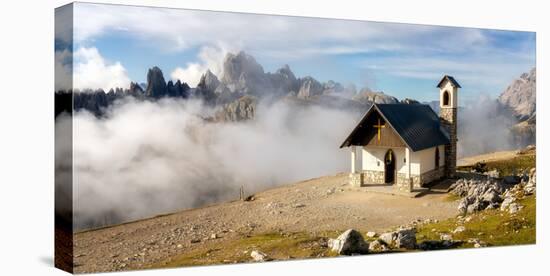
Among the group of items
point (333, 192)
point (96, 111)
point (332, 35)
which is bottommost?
point (333, 192)

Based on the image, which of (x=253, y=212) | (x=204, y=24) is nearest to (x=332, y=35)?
(x=204, y=24)

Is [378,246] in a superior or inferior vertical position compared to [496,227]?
inferior

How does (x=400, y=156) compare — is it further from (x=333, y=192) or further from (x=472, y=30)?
(x=472, y=30)

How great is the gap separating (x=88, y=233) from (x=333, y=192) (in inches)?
243

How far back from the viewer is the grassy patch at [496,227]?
1745cm

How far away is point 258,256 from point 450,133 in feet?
23.0

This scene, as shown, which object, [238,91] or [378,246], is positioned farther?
[378,246]

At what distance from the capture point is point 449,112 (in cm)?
1883

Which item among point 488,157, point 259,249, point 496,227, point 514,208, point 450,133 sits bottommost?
point 259,249

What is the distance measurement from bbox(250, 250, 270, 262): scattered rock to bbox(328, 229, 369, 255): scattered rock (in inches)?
64.7

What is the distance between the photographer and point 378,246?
16469 millimetres

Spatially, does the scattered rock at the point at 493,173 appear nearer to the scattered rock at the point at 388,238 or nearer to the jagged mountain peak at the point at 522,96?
the jagged mountain peak at the point at 522,96

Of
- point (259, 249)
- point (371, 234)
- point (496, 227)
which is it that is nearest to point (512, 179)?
point (496, 227)

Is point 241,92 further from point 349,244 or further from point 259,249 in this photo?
point 349,244
